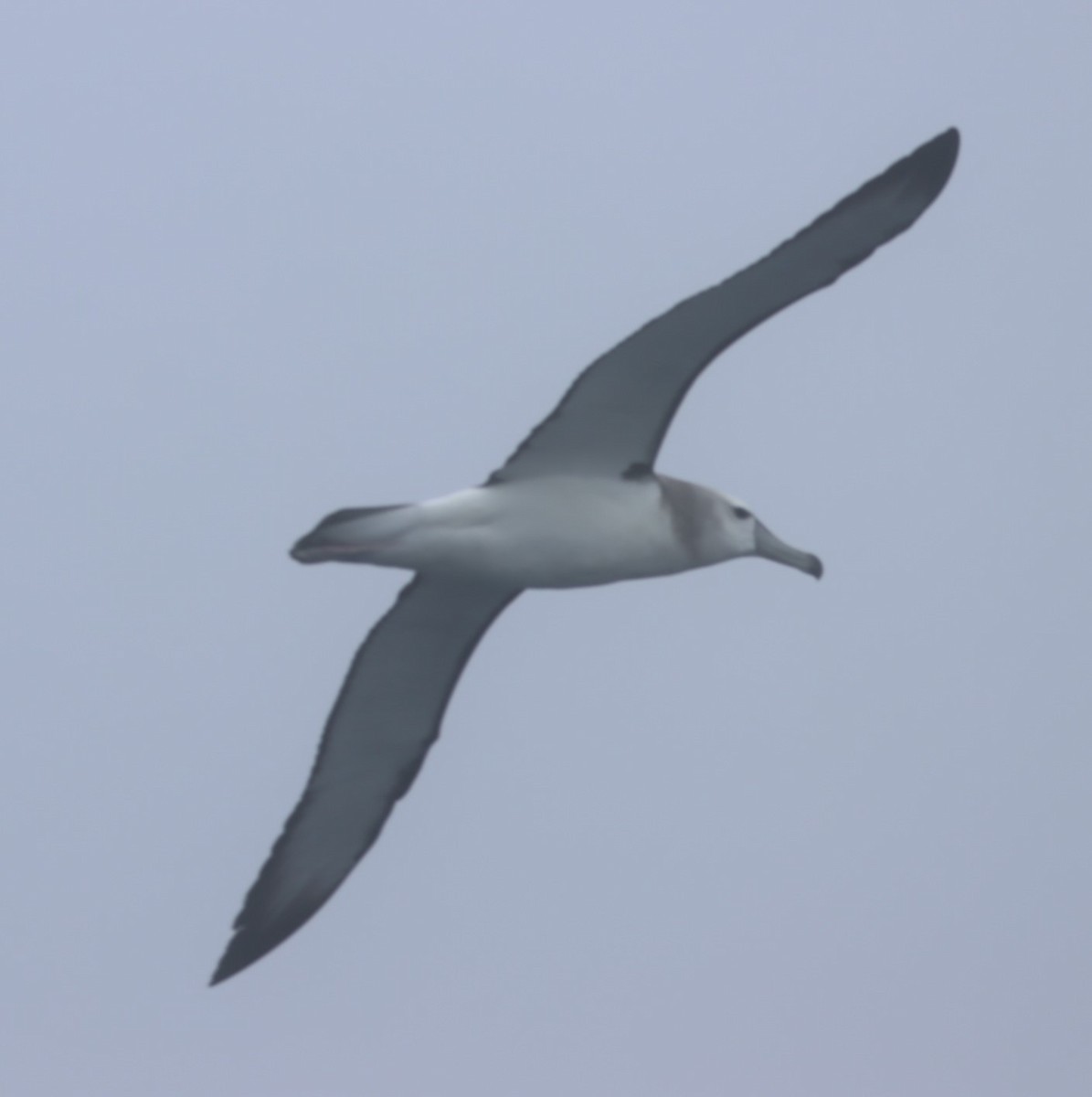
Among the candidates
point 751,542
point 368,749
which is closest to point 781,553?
point 751,542

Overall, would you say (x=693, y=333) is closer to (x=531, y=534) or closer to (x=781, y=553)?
(x=531, y=534)

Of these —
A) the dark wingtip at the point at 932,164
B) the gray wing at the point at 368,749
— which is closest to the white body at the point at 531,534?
the gray wing at the point at 368,749

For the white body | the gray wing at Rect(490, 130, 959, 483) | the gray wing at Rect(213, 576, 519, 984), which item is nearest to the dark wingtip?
the gray wing at Rect(490, 130, 959, 483)

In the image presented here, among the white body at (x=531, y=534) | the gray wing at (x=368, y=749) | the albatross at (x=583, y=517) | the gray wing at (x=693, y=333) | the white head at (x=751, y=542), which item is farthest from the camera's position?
the gray wing at (x=368, y=749)

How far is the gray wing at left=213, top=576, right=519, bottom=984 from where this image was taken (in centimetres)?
1540

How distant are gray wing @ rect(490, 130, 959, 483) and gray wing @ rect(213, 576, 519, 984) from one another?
4.51 ft

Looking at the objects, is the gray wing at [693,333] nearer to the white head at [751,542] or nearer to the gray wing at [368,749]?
the white head at [751,542]

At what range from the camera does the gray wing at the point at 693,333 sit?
44.2 ft

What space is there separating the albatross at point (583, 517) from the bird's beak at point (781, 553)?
0.03 ft

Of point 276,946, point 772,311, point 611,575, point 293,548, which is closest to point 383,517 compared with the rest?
point 293,548

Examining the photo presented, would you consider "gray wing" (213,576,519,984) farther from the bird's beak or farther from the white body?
the bird's beak

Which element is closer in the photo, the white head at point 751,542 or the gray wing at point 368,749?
the white head at point 751,542

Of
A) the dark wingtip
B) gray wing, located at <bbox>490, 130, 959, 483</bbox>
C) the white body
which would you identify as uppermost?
the dark wingtip

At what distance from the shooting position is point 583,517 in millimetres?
14156
